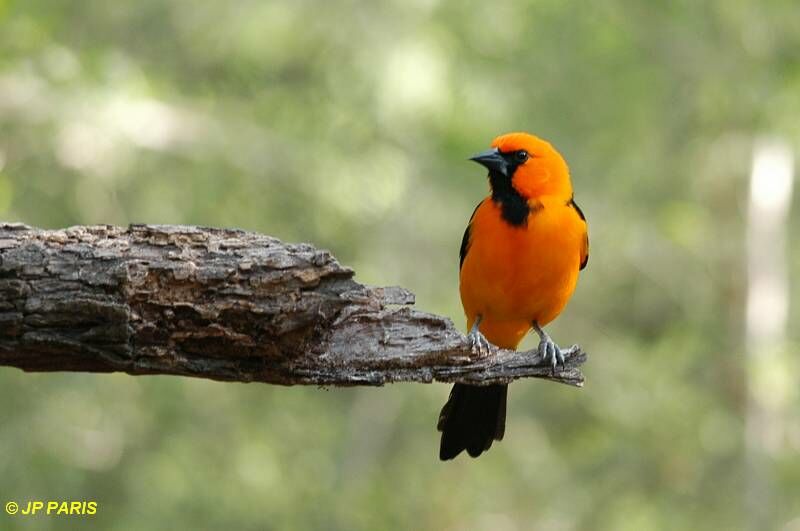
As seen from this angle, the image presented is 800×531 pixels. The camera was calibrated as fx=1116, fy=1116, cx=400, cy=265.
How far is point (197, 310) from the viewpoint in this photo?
3881 millimetres

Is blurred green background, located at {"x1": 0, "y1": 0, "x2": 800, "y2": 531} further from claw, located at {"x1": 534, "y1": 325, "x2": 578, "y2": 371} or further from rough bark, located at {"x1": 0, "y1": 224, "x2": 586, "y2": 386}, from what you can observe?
claw, located at {"x1": 534, "y1": 325, "x2": 578, "y2": 371}

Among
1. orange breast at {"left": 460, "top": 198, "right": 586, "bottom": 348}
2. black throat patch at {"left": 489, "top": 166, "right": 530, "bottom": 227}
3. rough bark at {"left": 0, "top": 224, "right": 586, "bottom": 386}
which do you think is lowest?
rough bark at {"left": 0, "top": 224, "right": 586, "bottom": 386}

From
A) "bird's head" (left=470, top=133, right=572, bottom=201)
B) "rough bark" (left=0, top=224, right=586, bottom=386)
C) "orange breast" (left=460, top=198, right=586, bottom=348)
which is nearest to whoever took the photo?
"rough bark" (left=0, top=224, right=586, bottom=386)

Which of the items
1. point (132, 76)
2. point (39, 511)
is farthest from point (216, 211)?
point (39, 511)

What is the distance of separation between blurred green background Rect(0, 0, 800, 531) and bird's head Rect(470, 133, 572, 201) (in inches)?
151

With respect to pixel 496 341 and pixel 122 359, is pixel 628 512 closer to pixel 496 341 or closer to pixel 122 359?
pixel 496 341

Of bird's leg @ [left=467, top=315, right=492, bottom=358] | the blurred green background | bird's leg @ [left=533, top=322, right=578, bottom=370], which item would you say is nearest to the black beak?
bird's leg @ [left=533, top=322, right=578, bottom=370]

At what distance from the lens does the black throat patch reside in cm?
564

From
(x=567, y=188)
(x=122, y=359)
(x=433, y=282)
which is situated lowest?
(x=122, y=359)

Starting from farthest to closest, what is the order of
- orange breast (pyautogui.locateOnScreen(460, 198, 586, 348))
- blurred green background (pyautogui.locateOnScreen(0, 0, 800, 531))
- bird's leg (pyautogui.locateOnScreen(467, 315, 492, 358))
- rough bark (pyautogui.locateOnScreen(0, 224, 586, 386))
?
blurred green background (pyautogui.locateOnScreen(0, 0, 800, 531)), orange breast (pyautogui.locateOnScreen(460, 198, 586, 348)), bird's leg (pyautogui.locateOnScreen(467, 315, 492, 358)), rough bark (pyautogui.locateOnScreen(0, 224, 586, 386))

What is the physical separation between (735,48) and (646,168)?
1938 mm

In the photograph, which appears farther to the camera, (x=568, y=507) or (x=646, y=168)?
(x=646, y=168)

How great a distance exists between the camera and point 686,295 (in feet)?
46.6

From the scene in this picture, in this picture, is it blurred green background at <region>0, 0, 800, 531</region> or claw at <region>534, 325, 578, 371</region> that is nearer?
claw at <region>534, 325, 578, 371</region>
